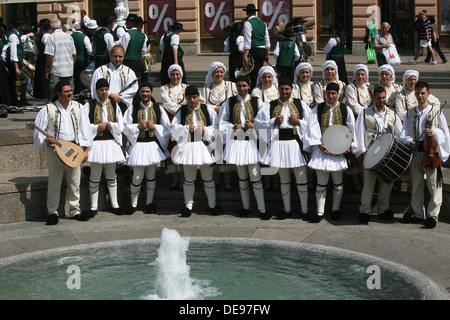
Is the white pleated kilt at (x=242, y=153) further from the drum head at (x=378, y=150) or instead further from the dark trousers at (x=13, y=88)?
the dark trousers at (x=13, y=88)

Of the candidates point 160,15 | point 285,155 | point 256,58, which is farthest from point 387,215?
point 160,15

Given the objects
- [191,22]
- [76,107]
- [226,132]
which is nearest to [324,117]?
[226,132]

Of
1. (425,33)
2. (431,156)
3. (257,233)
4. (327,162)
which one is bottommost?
(257,233)

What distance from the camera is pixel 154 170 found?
10812 mm

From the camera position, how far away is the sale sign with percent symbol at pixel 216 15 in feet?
89.2

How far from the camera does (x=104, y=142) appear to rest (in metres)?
10.6

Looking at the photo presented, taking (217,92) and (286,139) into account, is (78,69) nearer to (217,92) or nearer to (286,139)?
(217,92)

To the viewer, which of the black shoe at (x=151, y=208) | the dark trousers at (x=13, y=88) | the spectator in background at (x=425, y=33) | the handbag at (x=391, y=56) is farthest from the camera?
the spectator in background at (x=425, y=33)

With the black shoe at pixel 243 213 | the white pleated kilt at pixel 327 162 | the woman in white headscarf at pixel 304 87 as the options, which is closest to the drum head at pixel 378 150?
the white pleated kilt at pixel 327 162

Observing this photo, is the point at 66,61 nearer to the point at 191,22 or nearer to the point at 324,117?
the point at 324,117

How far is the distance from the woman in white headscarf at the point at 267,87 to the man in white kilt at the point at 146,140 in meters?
1.28

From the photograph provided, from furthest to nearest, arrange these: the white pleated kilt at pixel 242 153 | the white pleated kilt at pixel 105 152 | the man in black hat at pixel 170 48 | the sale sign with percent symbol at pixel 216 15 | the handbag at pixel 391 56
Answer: the sale sign with percent symbol at pixel 216 15
the handbag at pixel 391 56
the man in black hat at pixel 170 48
the white pleated kilt at pixel 105 152
the white pleated kilt at pixel 242 153

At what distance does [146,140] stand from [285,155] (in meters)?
1.83
